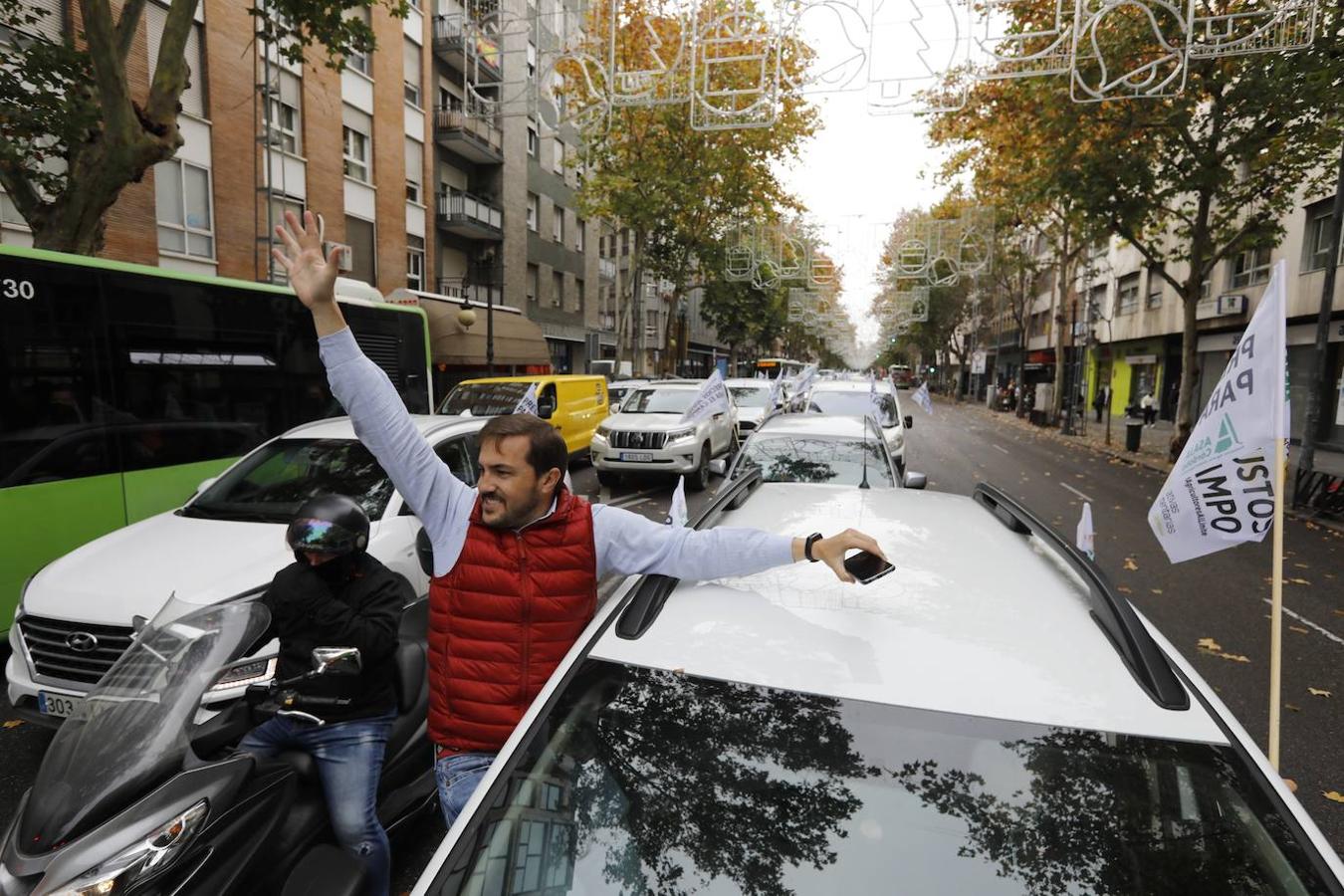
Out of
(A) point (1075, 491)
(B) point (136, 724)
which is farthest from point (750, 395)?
(B) point (136, 724)

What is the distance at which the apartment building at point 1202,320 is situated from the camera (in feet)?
66.3

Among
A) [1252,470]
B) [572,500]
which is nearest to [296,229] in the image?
[572,500]

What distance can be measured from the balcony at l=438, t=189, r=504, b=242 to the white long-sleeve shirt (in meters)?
26.7

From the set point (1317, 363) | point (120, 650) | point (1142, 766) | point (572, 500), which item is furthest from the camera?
point (1317, 363)

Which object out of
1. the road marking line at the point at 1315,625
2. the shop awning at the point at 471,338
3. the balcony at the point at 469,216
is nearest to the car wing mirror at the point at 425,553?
the road marking line at the point at 1315,625

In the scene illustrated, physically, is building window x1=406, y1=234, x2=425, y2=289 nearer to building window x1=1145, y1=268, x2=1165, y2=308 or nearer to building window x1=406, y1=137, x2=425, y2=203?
building window x1=406, y1=137, x2=425, y2=203

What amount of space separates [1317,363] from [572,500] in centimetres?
1446

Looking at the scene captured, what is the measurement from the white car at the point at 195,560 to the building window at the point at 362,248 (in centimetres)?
1864

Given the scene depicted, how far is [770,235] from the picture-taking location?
3241 centimetres

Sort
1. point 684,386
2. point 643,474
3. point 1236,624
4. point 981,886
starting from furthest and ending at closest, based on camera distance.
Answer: point 684,386 < point 643,474 < point 1236,624 < point 981,886

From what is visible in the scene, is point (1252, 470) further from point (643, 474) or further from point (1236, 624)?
point (643, 474)

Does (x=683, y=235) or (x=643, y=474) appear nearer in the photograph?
(x=643, y=474)

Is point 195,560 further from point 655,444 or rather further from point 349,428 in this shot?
point 655,444

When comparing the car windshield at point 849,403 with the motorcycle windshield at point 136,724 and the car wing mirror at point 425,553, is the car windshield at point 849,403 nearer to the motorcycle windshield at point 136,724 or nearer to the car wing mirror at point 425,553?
the car wing mirror at point 425,553
